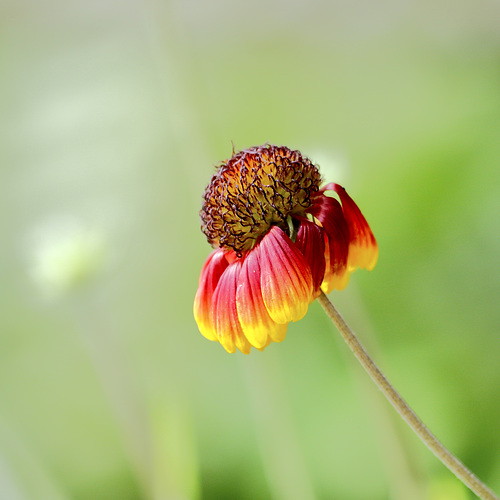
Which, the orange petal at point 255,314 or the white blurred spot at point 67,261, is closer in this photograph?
the orange petal at point 255,314

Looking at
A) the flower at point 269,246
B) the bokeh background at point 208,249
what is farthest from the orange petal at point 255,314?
the bokeh background at point 208,249

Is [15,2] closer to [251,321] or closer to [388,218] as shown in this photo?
[388,218]

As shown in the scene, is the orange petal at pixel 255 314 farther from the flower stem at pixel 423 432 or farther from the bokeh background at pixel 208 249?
the bokeh background at pixel 208 249

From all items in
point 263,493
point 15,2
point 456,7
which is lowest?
point 263,493

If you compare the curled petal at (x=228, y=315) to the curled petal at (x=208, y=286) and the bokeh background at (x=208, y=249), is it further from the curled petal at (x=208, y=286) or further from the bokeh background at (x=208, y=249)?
the bokeh background at (x=208, y=249)

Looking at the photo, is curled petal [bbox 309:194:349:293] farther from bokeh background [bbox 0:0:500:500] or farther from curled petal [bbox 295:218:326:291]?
bokeh background [bbox 0:0:500:500]

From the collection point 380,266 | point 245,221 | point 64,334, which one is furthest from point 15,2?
point 245,221

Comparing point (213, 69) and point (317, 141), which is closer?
point (317, 141)

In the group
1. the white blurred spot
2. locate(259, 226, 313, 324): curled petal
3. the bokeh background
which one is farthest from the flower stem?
the white blurred spot

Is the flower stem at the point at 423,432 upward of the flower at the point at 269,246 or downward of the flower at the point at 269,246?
downward
